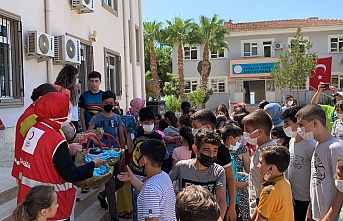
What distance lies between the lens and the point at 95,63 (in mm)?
11039

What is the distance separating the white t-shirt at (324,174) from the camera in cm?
304

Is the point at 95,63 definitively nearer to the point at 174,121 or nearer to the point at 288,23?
the point at 174,121

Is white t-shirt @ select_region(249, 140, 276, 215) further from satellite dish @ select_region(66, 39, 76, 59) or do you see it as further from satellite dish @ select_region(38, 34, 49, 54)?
satellite dish @ select_region(66, 39, 76, 59)

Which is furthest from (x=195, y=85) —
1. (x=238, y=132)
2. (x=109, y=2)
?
(x=238, y=132)

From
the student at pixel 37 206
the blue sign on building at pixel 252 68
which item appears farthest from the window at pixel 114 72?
the blue sign on building at pixel 252 68

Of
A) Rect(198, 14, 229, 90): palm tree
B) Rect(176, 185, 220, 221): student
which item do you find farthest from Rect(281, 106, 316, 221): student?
Rect(198, 14, 229, 90): palm tree

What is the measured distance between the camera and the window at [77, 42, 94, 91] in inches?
406

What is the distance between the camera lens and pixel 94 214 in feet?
15.8

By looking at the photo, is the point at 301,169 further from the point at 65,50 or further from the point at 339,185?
the point at 65,50

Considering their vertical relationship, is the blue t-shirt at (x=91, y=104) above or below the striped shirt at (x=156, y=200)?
above

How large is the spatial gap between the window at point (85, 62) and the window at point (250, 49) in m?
23.2

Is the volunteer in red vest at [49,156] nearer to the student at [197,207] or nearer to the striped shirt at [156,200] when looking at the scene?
the striped shirt at [156,200]

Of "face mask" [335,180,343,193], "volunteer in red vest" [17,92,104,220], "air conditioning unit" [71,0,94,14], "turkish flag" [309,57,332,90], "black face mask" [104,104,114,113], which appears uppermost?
"air conditioning unit" [71,0,94,14]

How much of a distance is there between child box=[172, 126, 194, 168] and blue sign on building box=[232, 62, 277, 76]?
2753 centimetres
